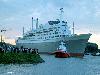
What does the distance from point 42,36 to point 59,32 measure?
1207 centimetres

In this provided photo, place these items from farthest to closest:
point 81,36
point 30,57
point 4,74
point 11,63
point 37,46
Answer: point 37,46 < point 81,36 < point 30,57 < point 11,63 < point 4,74

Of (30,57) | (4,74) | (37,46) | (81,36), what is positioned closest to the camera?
(4,74)

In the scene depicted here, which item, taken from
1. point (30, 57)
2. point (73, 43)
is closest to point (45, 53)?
point (73, 43)

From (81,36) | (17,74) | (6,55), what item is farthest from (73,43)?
(17,74)

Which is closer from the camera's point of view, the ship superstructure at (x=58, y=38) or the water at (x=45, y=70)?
the water at (x=45, y=70)

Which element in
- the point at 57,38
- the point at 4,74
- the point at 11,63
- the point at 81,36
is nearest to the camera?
the point at 4,74

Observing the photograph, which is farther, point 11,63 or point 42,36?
point 42,36

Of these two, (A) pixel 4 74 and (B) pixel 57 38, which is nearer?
(A) pixel 4 74

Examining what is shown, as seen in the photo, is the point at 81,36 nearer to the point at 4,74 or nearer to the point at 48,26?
the point at 48,26

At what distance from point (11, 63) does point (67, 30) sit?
11447 centimetres

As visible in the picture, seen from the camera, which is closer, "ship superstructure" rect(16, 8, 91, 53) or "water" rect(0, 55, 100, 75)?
"water" rect(0, 55, 100, 75)

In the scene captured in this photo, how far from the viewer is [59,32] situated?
7377 inches

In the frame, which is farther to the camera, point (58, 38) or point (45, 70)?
point (58, 38)

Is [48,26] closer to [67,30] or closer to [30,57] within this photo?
[67,30]
